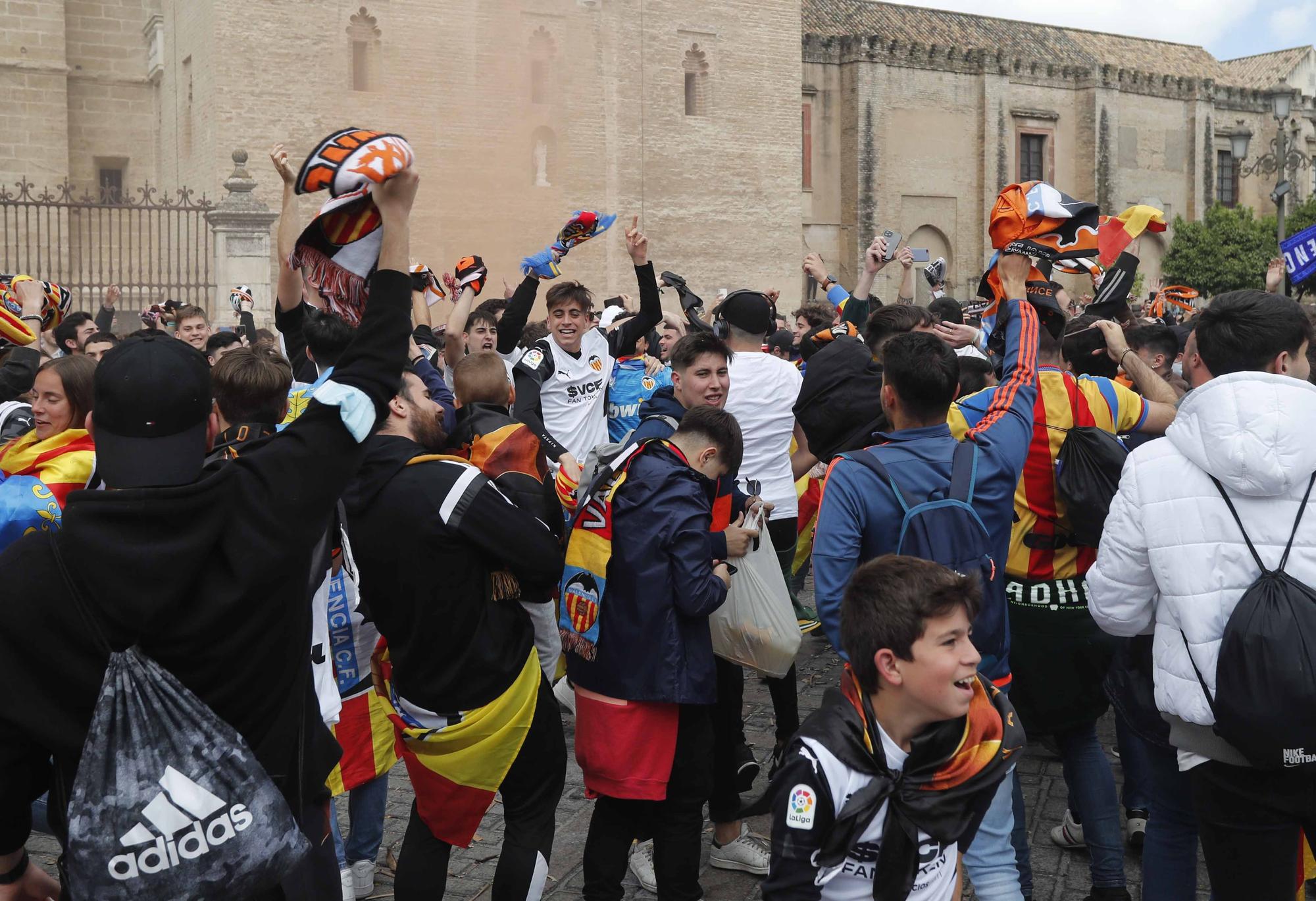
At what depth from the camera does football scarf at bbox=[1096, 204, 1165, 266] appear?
5.14 m

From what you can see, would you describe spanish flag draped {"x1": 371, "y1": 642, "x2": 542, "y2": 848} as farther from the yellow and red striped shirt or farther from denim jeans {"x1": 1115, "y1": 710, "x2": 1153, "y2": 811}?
denim jeans {"x1": 1115, "y1": 710, "x2": 1153, "y2": 811}

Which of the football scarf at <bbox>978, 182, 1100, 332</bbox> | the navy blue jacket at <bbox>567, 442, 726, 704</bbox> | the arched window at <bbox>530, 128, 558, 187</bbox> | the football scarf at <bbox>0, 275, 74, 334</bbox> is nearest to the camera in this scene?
the navy blue jacket at <bbox>567, 442, 726, 704</bbox>

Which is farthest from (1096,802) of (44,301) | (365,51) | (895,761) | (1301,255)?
(365,51)

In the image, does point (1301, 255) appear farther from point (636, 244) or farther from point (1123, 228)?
point (636, 244)

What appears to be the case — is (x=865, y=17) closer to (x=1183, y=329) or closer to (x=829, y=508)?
(x=1183, y=329)

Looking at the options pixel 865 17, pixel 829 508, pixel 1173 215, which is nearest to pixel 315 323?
pixel 829 508

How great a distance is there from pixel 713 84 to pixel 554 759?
29.5 m

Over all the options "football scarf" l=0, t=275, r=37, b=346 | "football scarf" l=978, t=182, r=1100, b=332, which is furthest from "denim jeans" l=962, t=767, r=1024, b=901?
"football scarf" l=0, t=275, r=37, b=346

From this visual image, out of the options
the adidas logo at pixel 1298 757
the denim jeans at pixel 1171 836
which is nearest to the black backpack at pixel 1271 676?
the adidas logo at pixel 1298 757

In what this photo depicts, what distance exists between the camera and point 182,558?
2266 mm

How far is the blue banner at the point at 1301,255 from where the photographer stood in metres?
7.67

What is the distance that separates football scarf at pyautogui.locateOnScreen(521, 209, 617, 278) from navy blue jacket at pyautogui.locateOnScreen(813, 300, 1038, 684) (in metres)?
3.65

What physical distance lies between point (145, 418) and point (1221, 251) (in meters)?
43.0

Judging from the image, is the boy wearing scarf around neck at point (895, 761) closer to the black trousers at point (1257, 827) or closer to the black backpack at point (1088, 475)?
the black trousers at point (1257, 827)
